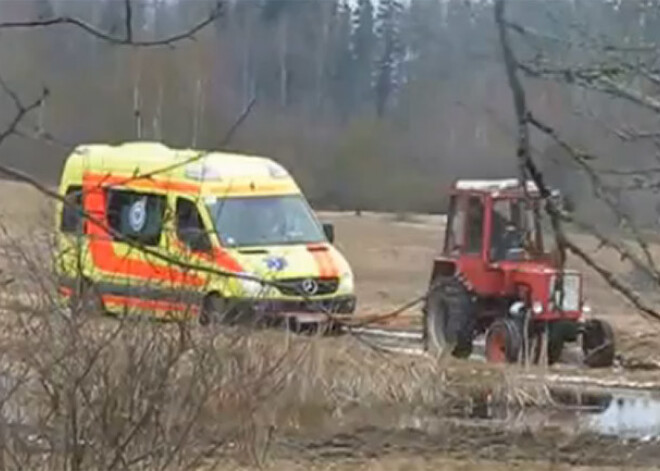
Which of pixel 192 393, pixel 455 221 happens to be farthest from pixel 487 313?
pixel 192 393

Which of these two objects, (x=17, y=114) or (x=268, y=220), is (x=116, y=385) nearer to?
(x=17, y=114)

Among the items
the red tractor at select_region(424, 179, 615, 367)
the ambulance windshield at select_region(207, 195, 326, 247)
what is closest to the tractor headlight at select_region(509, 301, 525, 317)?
the red tractor at select_region(424, 179, 615, 367)

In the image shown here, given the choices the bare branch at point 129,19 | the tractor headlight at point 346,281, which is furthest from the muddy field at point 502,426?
the bare branch at point 129,19

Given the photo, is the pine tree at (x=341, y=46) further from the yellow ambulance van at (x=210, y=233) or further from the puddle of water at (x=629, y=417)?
the puddle of water at (x=629, y=417)

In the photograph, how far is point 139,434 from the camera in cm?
585

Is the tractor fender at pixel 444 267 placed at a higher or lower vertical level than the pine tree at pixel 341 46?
lower

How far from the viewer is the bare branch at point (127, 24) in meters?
1.99

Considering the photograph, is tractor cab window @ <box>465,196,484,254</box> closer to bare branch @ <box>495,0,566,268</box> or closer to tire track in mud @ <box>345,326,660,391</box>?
tire track in mud @ <box>345,326,660,391</box>

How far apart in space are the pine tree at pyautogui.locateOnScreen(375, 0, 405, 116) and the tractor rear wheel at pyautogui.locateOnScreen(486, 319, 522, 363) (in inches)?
472

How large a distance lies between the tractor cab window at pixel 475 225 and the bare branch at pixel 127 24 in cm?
1292

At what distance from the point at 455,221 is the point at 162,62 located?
12643 mm

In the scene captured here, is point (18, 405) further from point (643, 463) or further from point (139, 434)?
point (643, 463)

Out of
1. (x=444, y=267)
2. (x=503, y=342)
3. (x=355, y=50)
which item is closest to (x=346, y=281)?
(x=444, y=267)

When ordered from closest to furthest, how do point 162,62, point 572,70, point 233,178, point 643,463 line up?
point 572,70 → point 162,62 → point 643,463 → point 233,178
